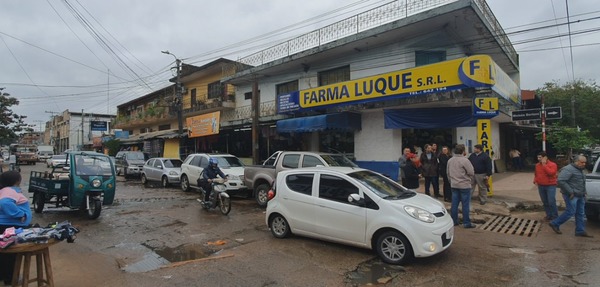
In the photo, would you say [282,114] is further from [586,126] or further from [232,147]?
[586,126]

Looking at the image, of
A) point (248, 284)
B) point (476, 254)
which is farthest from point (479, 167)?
point (248, 284)

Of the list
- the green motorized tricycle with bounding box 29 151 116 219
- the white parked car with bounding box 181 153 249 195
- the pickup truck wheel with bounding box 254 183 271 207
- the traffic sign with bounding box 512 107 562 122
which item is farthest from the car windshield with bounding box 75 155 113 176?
the traffic sign with bounding box 512 107 562 122

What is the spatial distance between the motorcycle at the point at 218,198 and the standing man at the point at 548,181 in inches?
315

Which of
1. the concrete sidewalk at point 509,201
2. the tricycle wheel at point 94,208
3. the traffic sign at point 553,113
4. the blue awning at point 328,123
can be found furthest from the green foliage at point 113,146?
the traffic sign at point 553,113

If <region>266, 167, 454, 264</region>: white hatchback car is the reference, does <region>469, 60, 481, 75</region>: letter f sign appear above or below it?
above

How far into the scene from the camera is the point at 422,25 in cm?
1365

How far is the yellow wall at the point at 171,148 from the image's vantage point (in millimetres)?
25948

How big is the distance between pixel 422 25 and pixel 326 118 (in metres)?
5.44

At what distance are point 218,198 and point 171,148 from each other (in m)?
18.1

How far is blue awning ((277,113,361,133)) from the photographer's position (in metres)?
15.3

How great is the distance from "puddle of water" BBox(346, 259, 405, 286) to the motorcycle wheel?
5267 millimetres

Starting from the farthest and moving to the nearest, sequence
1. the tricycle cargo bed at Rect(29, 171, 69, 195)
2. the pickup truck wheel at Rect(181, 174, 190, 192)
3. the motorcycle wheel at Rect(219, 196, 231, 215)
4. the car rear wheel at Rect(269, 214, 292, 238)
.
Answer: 1. the pickup truck wheel at Rect(181, 174, 190, 192)
2. the motorcycle wheel at Rect(219, 196, 231, 215)
3. the tricycle cargo bed at Rect(29, 171, 69, 195)
4. the car rear wheel at Rect(269, 214, 292, 238)

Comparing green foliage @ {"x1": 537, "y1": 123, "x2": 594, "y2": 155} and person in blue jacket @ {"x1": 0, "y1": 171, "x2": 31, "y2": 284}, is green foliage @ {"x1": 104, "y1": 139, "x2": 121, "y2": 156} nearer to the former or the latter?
person in blue jacket @ {"x1": 0, "y1": 171, "x2": 31, "y2": 284}

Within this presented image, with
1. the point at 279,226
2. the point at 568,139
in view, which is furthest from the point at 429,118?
the point at 568,139
